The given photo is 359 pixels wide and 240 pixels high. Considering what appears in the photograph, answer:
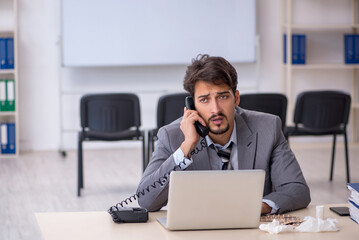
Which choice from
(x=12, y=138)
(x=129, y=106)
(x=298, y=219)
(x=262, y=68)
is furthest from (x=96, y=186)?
(x=298, y=219)

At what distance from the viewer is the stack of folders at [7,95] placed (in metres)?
7.36

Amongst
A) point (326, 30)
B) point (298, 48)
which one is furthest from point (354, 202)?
point (326, 30)

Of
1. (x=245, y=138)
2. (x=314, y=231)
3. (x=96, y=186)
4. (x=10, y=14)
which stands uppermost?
(x=10, y=14)

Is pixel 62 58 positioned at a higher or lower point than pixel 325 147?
higher

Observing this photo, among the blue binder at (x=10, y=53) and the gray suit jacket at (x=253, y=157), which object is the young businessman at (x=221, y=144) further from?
the blue binder at (x=10, y=53)

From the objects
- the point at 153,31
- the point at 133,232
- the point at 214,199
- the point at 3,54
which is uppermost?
the point at 153,31

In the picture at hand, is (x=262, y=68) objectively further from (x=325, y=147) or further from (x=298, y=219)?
(x=298, y=219)

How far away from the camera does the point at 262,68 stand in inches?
334

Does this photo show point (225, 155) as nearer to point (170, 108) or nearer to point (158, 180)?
point (158, 180)

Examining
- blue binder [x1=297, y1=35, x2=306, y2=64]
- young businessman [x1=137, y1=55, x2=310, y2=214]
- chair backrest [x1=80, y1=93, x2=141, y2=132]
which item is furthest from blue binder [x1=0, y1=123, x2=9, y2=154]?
young businessman [x1=137, y1=55, x2=310, y2=214]

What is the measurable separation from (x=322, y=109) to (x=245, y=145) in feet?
10.9

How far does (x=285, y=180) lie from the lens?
2689mm

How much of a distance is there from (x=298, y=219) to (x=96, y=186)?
12.7ft

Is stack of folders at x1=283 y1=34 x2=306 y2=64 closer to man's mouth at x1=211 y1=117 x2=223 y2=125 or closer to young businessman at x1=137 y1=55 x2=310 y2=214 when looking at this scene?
young businessman at x1=137 y1=55 x2=310 y2=214
